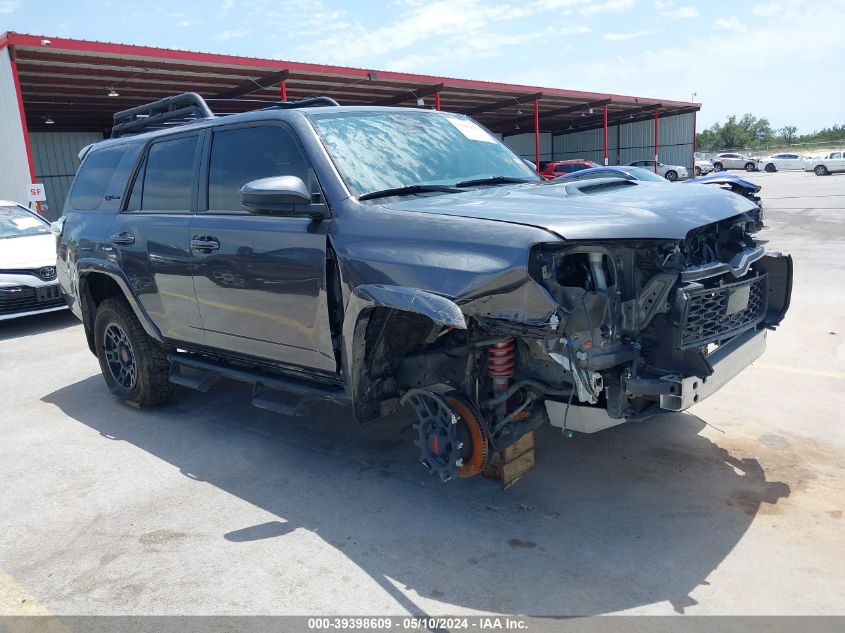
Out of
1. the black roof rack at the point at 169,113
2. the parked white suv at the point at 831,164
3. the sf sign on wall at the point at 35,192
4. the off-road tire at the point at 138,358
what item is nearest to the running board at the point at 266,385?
the off-road tire at the point at 138,358

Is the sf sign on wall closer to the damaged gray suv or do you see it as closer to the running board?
the damaged gray suv

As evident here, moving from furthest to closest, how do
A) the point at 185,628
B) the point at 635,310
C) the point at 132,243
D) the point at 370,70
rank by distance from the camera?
1. the point at 370,70
2. the point at 132,243
3. the point at 635,310
4. the point at 185,628

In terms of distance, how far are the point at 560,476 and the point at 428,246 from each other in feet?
5.32

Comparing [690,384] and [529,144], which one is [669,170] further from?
[690,384]

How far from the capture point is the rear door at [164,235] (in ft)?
14.4

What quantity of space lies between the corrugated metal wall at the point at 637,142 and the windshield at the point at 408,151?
40.1 metres

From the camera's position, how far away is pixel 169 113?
5484mm

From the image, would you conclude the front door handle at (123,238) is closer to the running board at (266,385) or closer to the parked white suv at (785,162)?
the running board at (266,385)

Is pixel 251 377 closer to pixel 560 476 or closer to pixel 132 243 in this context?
pixel 132 243

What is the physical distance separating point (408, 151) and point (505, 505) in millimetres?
2032

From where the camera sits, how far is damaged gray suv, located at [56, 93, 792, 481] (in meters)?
2.85

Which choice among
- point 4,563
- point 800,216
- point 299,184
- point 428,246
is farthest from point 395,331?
point 800,216

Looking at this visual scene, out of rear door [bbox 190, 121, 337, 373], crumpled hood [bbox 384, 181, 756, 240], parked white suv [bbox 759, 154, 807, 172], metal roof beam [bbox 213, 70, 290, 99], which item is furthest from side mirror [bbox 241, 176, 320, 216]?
parked white suv [bbox 759, 154, 807, 172]

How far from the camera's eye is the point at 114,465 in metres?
4.34
